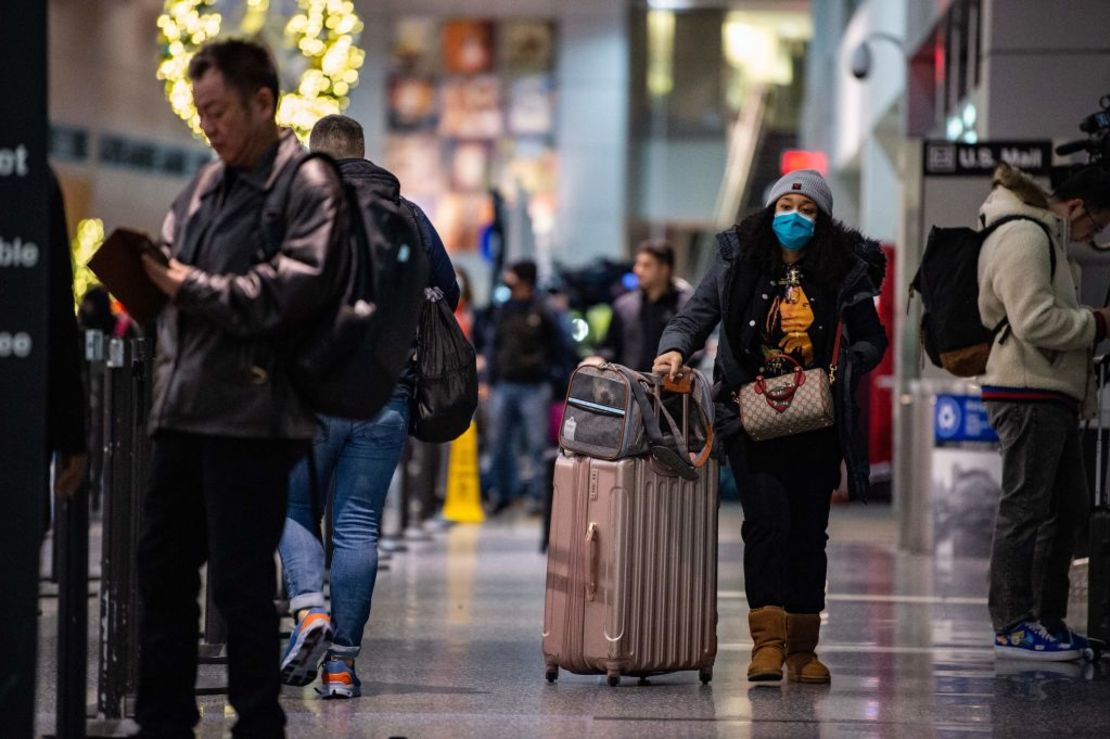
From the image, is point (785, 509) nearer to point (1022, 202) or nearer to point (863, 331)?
point (863, 331)

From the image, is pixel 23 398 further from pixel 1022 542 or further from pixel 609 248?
pixel 609 248

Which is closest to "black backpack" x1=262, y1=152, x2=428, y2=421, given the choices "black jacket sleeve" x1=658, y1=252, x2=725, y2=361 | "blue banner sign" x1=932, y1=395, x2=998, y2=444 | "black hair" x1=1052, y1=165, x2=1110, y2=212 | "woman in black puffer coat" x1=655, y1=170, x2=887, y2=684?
"woman in black puffer coat" x1=655, y1=170, x2=887, y2=684

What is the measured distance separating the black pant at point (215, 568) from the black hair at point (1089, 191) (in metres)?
4.39

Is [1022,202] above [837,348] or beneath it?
above

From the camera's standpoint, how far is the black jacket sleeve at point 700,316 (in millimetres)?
7551

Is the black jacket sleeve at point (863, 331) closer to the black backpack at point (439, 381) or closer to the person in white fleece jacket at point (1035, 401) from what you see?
the person in white fleece jacket at point (1035, 401)

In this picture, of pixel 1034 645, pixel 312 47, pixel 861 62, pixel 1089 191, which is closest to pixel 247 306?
pixel 1034 645

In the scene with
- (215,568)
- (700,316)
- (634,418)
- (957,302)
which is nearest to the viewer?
(215,568)

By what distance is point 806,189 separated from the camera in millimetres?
7461

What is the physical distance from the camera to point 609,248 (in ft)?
129

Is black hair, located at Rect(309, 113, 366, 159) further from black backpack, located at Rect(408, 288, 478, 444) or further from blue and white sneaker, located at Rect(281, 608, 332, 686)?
blue and white sneaker, located at Rect(281, 608, 332, 686)

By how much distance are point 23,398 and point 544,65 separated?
1406 inches

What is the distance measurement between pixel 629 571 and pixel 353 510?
1018mm

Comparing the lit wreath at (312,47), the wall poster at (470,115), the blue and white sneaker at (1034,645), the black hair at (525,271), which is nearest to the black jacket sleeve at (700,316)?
the blue and white sneaker at (1034,645)
